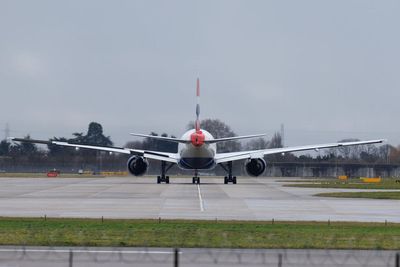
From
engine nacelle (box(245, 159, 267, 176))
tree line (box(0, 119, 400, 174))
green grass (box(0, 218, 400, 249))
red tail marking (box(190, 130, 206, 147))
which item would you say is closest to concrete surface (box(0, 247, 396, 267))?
green grass (box(0, 218, 400, 249))

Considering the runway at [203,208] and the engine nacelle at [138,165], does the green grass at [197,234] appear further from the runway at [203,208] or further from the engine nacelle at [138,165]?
the engine nacelle at [138,165]

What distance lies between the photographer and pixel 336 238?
25.1 meters

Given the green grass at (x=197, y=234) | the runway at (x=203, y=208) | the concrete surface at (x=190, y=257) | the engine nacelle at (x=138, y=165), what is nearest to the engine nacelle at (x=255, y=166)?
the engine nacelle at (x=138, y=165)

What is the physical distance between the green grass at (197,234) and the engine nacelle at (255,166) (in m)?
47.1

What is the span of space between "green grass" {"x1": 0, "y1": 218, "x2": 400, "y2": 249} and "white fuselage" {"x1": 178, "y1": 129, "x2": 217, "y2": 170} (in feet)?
149

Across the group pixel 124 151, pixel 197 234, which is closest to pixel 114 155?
pixel 124 151

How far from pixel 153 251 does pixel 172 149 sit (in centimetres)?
15444

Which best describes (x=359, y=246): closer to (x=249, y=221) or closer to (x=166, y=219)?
(x=249, y=221)

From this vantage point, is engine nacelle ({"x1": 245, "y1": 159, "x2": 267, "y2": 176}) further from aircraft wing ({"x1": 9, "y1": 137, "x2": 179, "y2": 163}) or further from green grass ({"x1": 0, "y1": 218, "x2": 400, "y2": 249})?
green grass ({"x1": 0, "y1": 218, "x2": 400, "y2": 249})

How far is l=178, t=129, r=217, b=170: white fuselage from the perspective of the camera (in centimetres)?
7619

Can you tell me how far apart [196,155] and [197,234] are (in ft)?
169

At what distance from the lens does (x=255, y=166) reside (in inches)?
3078

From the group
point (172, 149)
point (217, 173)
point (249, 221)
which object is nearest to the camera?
point (249, 221)

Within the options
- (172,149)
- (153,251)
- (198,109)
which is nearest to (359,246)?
(153,251)
